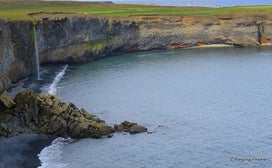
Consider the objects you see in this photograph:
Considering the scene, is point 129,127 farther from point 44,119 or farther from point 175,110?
point 44,119

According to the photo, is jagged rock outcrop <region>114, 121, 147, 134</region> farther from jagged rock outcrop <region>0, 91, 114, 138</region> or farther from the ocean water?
the ocean water

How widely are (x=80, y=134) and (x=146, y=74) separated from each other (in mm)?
36889

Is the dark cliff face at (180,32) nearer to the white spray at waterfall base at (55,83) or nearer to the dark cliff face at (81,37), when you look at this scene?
the dark cliff face at (81,37)

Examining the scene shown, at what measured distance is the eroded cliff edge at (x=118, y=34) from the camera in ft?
271

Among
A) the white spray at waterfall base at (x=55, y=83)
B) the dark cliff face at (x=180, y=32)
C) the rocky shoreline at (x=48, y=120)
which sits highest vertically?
the dark cliff face at (x=180, y=32)

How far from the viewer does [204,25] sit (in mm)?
122875

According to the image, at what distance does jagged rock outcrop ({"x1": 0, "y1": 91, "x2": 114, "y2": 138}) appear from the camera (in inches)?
2047

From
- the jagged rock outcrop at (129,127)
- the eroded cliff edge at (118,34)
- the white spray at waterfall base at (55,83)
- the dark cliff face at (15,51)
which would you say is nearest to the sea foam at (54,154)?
the jagged rock outcrop at (129,127)

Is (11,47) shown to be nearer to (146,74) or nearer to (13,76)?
(13,76)

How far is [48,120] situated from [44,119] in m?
0.44

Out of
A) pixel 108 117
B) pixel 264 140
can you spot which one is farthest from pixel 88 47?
pixel 264 140

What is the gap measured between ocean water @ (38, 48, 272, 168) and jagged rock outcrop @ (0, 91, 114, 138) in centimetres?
157

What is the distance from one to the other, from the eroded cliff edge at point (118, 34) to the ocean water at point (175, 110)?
5.50 meters

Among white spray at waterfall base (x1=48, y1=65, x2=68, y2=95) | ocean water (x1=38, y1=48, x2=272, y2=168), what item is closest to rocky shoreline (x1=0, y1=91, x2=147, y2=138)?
ocean water (x1=38, y1=48, x2=272, y2=168)
